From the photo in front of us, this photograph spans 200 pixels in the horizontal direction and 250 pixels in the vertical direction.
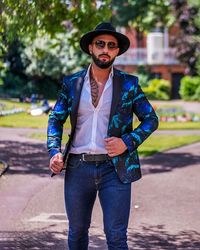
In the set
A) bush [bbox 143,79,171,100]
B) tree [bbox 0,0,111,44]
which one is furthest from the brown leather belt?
bush [bbox 143,79,171,100]

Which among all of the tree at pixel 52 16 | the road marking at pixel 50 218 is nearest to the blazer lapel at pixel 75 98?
the road marking at pixel 50 218

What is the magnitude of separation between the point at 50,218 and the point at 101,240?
1.26 m

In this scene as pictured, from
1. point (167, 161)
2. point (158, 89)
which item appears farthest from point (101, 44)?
point (158, 89)

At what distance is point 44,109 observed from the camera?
2728cm

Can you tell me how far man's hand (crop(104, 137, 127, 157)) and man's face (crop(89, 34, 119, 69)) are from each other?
1.79 ft

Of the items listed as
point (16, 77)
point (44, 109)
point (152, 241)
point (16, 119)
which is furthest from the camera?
point (16, 77)

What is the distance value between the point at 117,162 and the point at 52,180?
6.54 metres

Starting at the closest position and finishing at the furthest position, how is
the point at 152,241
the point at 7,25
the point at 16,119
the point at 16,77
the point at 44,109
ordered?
the point at 152,241 → the point at 7,25 → the point at 16,119 → the point at 44,109 → the point at 16,77

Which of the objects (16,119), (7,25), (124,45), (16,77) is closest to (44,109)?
(16,119)

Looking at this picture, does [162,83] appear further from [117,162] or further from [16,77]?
[117,162]

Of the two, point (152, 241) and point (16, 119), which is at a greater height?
point (152, 241)

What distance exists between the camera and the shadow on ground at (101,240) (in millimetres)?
6176

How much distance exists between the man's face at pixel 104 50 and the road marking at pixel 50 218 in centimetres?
334

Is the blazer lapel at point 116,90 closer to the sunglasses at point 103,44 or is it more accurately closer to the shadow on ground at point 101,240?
the sunglasses at point 103,44
